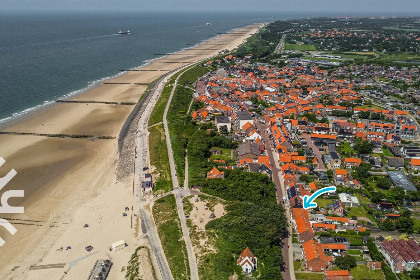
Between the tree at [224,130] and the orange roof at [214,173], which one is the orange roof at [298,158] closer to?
the orange roof at [214,173]

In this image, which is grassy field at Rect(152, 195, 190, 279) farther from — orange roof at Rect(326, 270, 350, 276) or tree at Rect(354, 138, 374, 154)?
tree at Rect(354, 138, 374, 154)

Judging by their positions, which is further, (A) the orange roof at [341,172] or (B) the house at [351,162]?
(B) the house at [351,162]

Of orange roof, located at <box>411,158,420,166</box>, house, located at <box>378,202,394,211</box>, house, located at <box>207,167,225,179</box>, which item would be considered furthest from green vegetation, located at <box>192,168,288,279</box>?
orange roof, located at <box>411,158,420,166</box>

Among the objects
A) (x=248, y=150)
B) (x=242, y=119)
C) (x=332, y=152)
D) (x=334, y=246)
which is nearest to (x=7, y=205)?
(x=248, y=150)

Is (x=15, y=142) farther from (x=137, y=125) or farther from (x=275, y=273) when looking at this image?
(x=275, y=273)

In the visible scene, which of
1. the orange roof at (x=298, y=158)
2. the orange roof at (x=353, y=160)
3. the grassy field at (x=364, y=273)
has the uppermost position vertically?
the orange roof at (x=298, y=158)

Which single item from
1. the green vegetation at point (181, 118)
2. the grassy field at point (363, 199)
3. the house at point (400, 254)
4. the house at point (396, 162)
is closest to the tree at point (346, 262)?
the house at point (400, 254)
